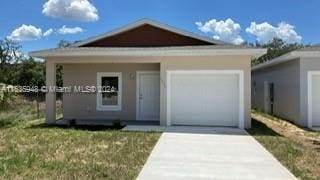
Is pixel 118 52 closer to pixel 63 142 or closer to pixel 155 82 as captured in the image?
pixel 155 82

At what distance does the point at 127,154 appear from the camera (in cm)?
907

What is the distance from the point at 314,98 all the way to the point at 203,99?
477 centimetres

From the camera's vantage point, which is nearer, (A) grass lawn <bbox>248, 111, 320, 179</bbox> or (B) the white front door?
(A) grass lawn <bbox>248, 111, 320, 179</bbox>

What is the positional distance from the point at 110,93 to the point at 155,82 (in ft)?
7.23

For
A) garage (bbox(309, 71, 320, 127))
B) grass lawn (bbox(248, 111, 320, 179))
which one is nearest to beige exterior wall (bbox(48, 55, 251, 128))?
grass lawn (bbox(248, 111, 320, 179))

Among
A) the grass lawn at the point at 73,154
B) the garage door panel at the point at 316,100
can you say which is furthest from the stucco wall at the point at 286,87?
the grass lawn at the point at 73,154

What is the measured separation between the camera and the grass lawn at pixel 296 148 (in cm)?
779

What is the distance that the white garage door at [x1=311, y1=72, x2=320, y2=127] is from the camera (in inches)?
623

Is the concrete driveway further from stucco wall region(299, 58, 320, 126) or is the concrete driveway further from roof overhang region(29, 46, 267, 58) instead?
stucco wall region(299, 58, 320, 126)

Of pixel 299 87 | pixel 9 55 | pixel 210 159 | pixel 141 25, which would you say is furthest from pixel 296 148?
pixel 9 55

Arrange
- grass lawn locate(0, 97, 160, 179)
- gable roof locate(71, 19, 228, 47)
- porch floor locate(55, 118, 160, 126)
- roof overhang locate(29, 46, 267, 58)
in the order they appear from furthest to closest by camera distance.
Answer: gable roof locate(71, 19, 228, 47), porch floor locate(55, 118, 160, 126), roof overhang locate(29, 46, 267, 58), grass lawn locate(0, 97, 160, 179)

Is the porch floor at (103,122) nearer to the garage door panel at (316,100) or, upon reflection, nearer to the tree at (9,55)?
the garage door panel at (316,100)

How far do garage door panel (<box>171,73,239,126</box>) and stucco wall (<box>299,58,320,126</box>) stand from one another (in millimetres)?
3119

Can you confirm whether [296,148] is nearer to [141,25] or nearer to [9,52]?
[141,25]
